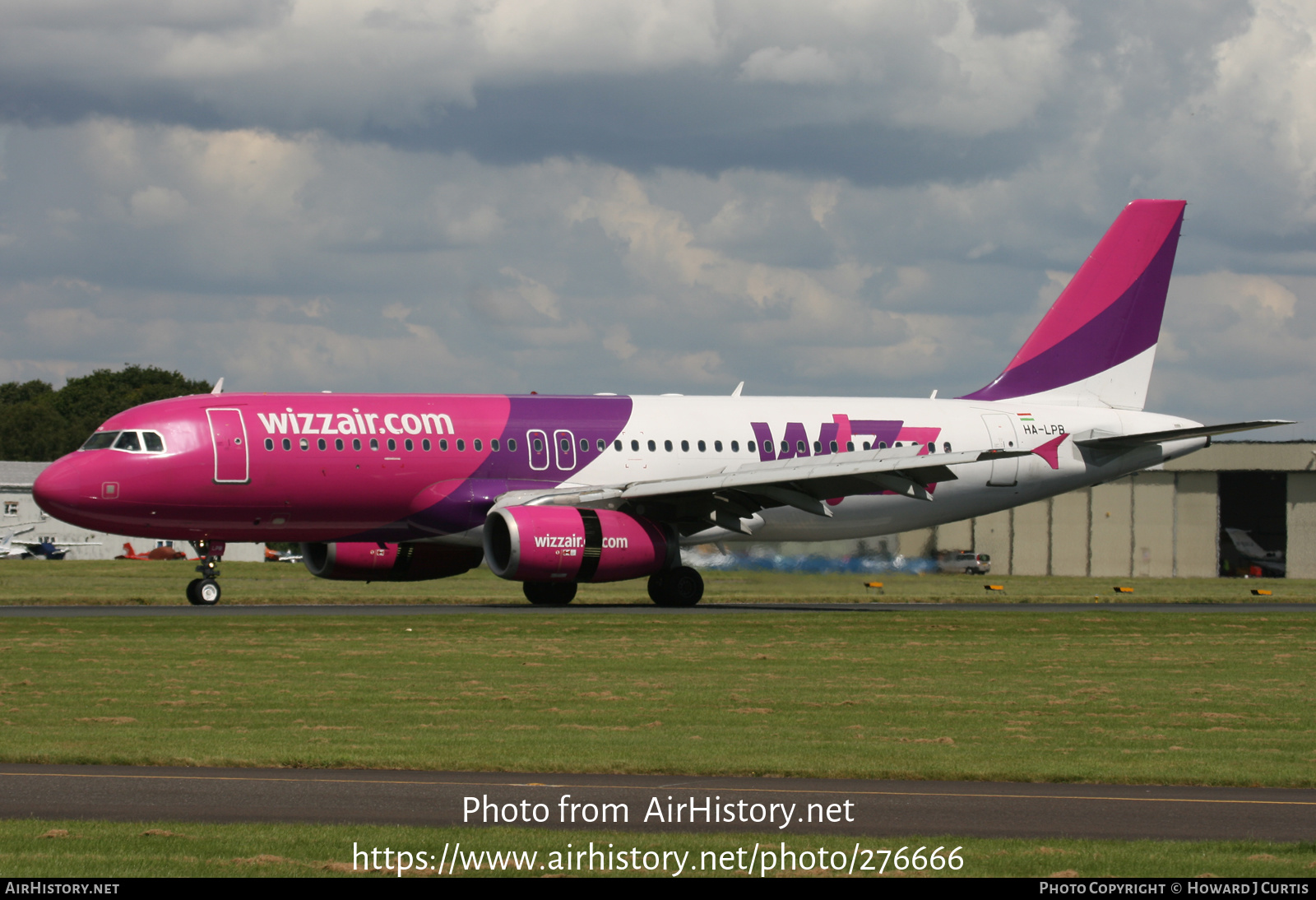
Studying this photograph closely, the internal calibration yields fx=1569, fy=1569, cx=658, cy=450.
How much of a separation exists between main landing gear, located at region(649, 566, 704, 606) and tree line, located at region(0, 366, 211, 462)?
327 ft

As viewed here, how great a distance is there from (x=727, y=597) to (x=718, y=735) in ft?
87.0

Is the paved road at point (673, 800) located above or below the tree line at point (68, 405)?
below

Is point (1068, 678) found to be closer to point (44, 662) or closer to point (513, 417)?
point (44, 662)

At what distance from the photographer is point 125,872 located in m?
9.25

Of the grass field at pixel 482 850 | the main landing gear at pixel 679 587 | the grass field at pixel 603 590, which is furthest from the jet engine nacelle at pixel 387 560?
the grass field at pixel 482 850

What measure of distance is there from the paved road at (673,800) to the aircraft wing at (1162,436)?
2492 centimetres

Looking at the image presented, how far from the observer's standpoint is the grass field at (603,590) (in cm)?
3759

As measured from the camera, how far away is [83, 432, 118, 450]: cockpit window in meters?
33.0

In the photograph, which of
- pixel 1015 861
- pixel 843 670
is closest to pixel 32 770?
pixel 1015 861

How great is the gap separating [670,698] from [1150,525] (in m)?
59.5

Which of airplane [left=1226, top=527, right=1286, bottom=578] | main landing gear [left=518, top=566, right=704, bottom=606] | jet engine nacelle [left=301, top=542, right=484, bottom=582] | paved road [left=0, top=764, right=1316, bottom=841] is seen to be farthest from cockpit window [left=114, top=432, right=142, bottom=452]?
airplane [left=1226, top=527, right=1286, bottom=578]

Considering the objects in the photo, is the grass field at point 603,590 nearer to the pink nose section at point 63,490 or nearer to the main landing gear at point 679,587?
the main landing gear at point 679,587

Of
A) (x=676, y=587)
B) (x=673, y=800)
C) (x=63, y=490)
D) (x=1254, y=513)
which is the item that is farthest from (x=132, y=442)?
(x=1254, y=513)
